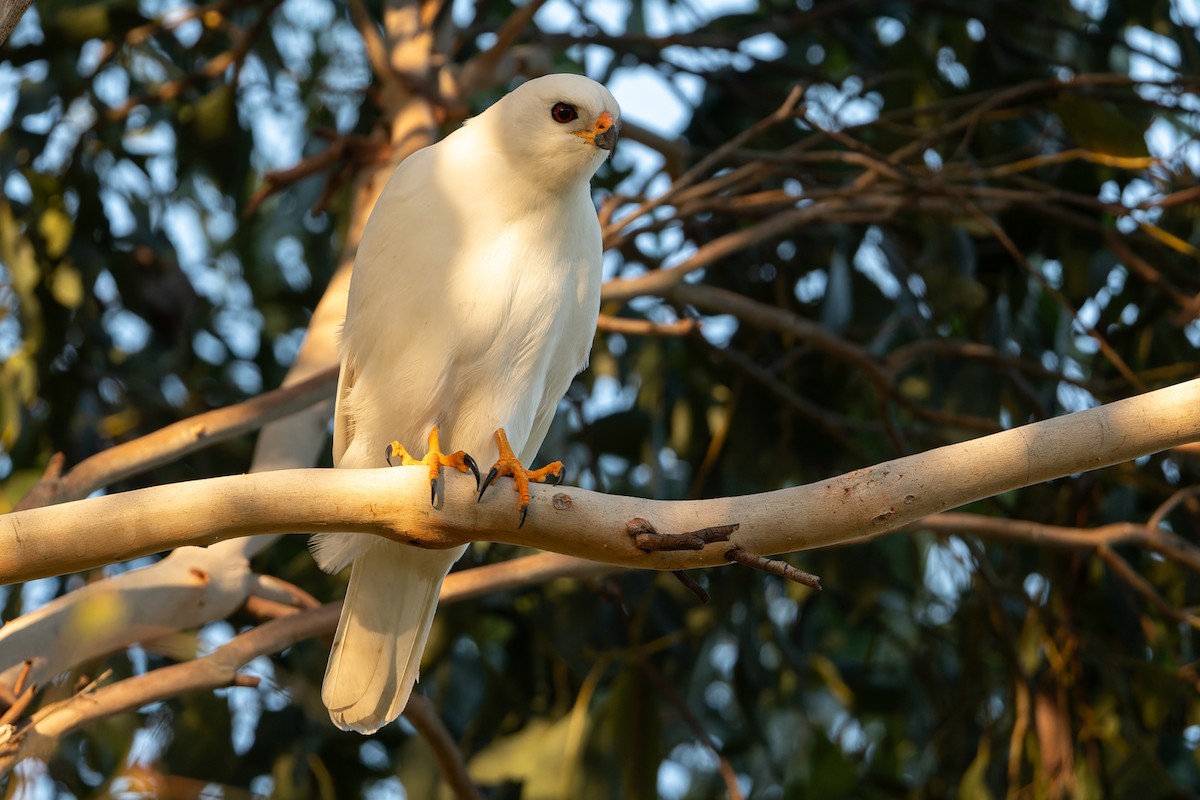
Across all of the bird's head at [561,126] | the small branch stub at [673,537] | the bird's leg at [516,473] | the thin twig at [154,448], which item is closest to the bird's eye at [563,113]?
the bird's head at [561,126]

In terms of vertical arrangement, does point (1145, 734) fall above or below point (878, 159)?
below

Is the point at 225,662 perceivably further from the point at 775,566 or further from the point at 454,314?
the point at 775,566

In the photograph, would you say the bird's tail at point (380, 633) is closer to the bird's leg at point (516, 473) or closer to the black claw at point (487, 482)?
the bird's leg at point (516, 473)

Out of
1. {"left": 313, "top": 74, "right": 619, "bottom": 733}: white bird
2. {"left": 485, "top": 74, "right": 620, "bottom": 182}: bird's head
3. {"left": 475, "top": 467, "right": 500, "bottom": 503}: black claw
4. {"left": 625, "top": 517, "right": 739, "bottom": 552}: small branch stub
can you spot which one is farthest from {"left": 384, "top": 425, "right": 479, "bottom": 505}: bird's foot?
{"left": 485, "top": 74, "right": 620, "bottom": 182}: bird's head

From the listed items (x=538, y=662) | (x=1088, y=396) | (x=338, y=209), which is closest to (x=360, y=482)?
(x=538, y=662)

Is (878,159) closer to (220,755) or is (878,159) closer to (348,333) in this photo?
(348,333)

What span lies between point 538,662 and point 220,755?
841 mm

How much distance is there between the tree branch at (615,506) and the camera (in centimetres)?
161

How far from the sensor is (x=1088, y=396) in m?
3.35

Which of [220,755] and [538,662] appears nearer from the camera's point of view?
[220,755]

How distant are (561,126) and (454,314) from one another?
0.42 meters

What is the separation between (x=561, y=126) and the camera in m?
2.46

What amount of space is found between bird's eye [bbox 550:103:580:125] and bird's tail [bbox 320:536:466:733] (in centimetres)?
83

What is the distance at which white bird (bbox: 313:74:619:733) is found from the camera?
7.74 ft
